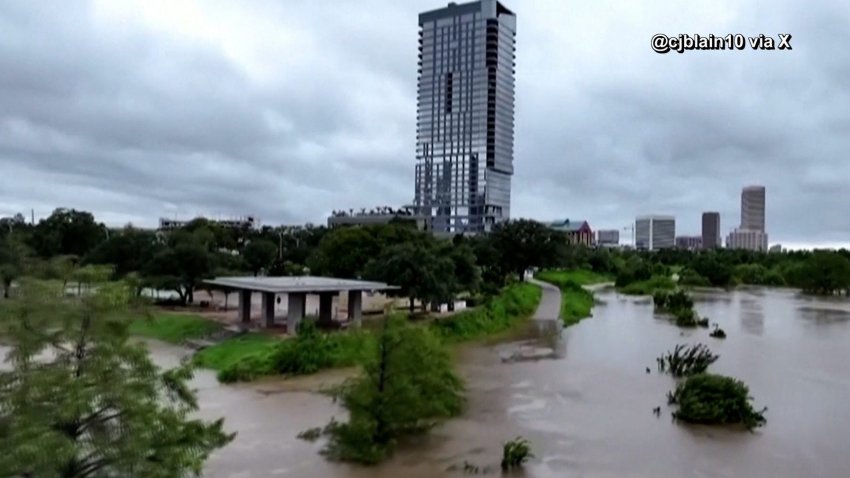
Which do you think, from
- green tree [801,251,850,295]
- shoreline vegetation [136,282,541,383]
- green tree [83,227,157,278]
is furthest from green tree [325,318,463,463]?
green tree [801,251,850,295]

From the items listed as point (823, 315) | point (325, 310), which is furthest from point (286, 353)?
point (823, 315)

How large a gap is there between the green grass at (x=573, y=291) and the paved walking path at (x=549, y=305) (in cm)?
36

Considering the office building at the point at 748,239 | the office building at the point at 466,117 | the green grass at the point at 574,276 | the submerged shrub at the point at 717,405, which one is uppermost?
the office building at the point at 466,117

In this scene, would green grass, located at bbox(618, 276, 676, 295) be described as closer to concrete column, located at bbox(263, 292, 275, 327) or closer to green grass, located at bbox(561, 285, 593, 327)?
green grass, located at bbox(561, 285, 593, 327)

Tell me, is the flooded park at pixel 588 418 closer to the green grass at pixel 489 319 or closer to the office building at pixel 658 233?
the green grass at pixel 489 319

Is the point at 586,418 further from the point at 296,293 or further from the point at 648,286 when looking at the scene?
the point at 648,286

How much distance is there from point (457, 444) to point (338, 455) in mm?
2818

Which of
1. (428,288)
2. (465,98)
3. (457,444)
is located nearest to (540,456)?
(457,444)

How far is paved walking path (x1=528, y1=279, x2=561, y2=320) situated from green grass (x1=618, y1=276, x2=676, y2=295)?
8.05 m

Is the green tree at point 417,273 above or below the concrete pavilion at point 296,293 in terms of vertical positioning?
above

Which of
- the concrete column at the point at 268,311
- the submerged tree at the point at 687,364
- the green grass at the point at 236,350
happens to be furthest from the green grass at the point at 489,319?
the submerged tree at the point at 687,364

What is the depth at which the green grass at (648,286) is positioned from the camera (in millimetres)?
58963

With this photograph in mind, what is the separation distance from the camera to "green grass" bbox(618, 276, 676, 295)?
58963 millimetres

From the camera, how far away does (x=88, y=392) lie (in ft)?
21.2
